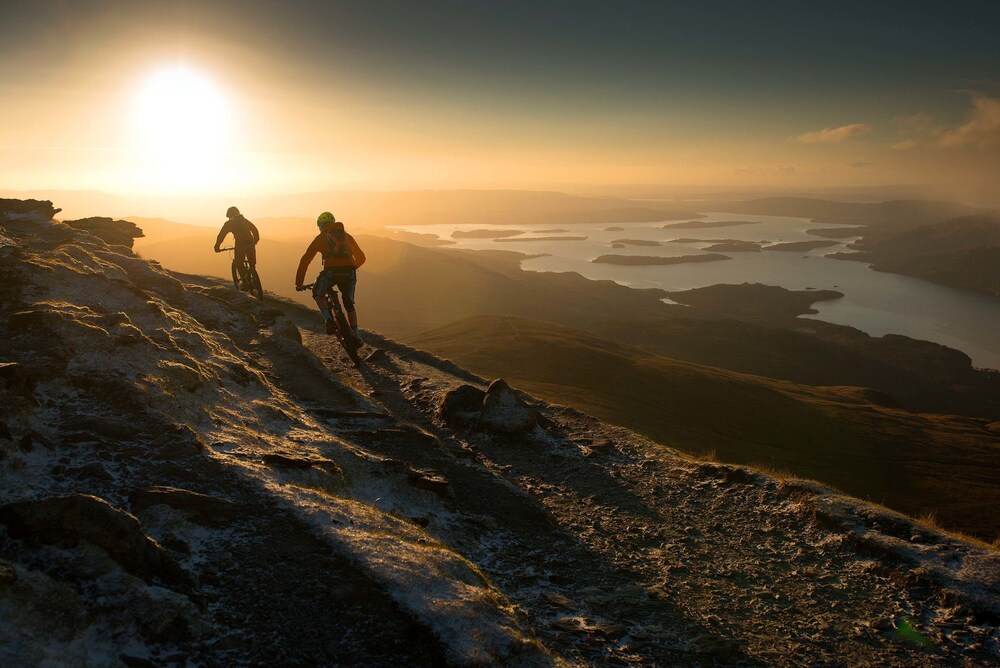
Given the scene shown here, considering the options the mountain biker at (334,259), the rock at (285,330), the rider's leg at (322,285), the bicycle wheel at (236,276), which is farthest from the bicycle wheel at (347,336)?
the bicycle wheel at (236,276)

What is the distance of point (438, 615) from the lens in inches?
222

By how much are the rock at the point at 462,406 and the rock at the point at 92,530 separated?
8.55 meters

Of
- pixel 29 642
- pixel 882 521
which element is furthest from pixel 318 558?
pixel 882 521

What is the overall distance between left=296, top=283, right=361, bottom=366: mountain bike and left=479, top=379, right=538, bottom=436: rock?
4.75m

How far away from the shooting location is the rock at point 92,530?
5.21 meters

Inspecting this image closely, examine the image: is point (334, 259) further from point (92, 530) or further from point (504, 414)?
point (92, 530)

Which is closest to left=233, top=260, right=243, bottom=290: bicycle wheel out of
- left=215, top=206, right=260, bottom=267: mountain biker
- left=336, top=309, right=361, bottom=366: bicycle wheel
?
left=215, top=206, right=260, bottom=267: mountain biker

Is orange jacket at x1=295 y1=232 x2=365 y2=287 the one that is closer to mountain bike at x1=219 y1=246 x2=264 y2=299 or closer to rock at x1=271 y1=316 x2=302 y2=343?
rock at x1=271 y1=316 x2=302 y2=343

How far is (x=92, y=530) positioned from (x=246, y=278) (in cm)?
1858

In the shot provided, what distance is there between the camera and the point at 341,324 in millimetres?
15914

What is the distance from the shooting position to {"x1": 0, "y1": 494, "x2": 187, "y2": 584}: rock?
5.21 metres

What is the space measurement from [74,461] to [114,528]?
84.6 inches

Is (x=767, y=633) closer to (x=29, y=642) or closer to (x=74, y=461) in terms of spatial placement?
(x=29, y=642)

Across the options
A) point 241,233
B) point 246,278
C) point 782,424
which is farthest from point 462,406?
point 782,424
